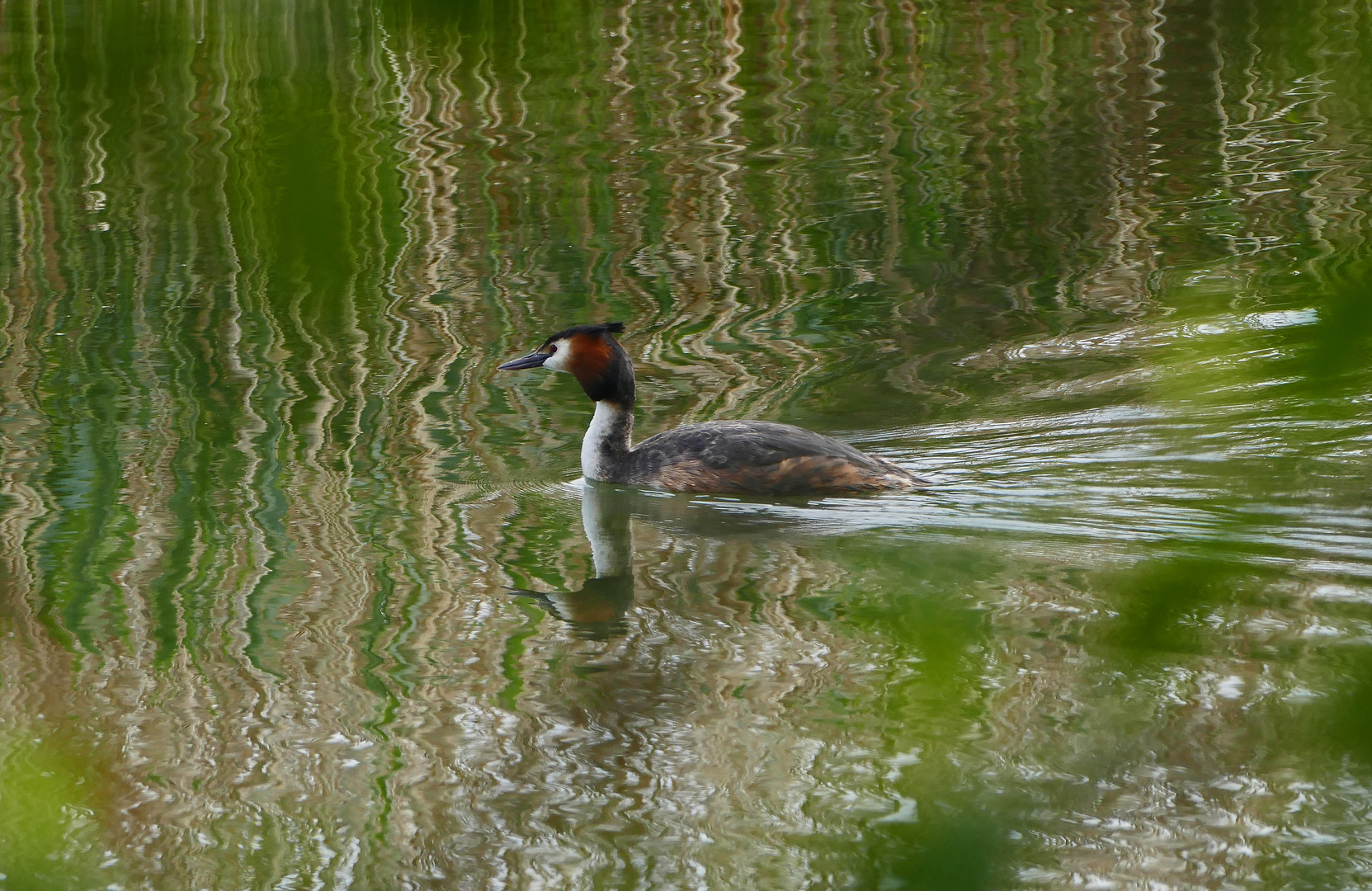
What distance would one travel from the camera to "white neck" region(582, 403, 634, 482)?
7.79m

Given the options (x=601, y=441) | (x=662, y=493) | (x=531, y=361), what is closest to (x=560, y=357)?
(x=531, y=361)

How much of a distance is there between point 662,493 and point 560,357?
1.00m

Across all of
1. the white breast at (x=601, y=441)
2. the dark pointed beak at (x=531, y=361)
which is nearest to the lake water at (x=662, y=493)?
the white breast at (x=601, y=441)

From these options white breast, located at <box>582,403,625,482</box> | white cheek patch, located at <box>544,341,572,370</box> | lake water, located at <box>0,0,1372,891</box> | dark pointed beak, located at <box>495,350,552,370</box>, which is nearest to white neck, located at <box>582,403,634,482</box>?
white breast, located at <box>582,403,625,482</box>

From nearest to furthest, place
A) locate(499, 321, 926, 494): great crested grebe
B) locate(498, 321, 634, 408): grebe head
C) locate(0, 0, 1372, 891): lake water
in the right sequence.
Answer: locate(0, 0, 1372, 891): lake water → locate(499, 321, 926, 494): great crested grebe → locate(498, 321, 634, 408): grebe head

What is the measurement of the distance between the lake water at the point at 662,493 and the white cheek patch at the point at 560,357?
0.48 meters

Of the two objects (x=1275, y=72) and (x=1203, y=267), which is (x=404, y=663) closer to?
(x=1275, y=72)

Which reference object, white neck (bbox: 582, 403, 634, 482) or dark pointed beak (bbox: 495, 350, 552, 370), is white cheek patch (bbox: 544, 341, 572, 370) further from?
white neck (bbox: 582, 403, 634, 482)

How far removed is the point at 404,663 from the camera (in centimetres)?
505

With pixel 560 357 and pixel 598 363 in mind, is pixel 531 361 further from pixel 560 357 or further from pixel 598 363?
pixel 598 363

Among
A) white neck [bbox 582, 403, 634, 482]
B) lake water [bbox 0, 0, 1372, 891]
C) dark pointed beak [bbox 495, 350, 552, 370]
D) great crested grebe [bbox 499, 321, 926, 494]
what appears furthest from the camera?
dark pointed beak [bbox 495, 350, 552, 370]

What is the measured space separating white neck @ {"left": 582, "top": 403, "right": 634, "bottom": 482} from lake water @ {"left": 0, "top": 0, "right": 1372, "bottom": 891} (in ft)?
0.41

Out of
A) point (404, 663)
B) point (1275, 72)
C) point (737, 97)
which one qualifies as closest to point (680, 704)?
point (404, 663)

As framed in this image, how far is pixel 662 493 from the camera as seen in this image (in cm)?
765
